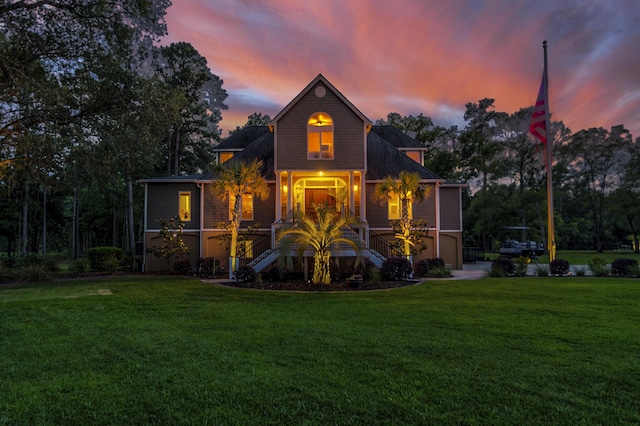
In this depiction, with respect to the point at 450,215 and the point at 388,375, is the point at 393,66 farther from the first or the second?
the point at 388,375

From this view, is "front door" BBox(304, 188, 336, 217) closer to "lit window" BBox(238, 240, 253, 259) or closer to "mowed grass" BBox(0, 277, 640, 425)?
"lit window" BBox(238, 240, 253, 259)

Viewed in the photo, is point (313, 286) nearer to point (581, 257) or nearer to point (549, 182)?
point (549, 182)

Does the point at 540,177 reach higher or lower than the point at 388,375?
higher

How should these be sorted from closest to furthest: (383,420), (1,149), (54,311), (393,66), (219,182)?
(383,420) → (54,311) → (1,149) → (219,182) → (393,66)

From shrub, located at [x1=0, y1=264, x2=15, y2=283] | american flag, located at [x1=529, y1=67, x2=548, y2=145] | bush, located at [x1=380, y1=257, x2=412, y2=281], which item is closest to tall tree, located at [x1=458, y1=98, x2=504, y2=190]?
american flag, located at [x1=529, y1=67, x2=548, y2=145]

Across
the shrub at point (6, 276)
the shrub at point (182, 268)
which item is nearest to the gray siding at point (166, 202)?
the shrub at point (182, 268)

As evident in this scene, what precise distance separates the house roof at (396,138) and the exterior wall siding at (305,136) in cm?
662

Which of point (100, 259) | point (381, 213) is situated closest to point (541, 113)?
point (381, 213)

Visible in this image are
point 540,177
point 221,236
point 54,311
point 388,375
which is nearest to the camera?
point 388,375

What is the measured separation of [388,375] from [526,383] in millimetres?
1490

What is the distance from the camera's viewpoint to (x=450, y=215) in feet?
66.9

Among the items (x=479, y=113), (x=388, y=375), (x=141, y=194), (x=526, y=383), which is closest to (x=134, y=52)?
(x=388, y=375)

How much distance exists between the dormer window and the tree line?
6.06m

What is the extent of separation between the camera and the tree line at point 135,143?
41.4 ft
